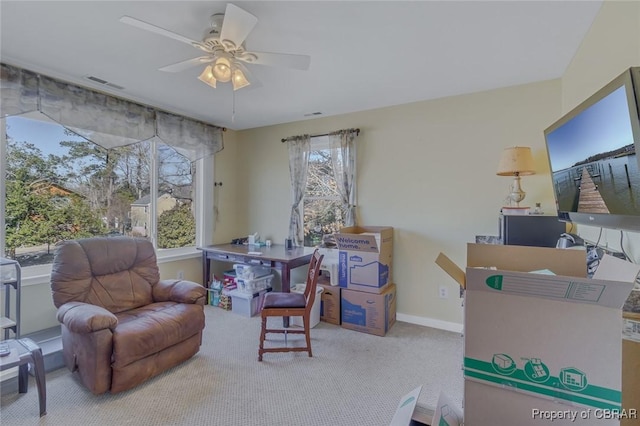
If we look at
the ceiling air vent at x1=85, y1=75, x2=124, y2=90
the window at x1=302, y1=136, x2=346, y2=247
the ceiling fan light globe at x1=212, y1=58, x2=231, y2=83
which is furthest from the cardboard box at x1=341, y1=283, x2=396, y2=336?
the ceiling air vent at x1=85, y1=75, x2=124, y2=90

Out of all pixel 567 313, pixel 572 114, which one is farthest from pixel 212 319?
pixel 572 114

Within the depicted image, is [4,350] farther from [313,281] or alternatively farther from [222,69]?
[222,69]

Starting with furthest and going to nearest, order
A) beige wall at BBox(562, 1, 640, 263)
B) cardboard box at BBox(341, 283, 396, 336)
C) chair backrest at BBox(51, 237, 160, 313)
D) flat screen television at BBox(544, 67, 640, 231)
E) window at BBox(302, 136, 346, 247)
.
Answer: window at BBox(302, 136, 346, 247), cardboard box at BBox(341, 283, 396, 336), chair backrest at BBox(51, 237, 160, 313), beige wall at BBox(562, 1, 640, 263), flat screen television at BBox(544, 67, 640, 231)

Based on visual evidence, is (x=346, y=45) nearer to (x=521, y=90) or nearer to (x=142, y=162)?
(x=521, y=90)

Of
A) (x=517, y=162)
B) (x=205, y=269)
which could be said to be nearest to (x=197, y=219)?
(x=205, y=269)

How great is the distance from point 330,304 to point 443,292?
4.07 feet

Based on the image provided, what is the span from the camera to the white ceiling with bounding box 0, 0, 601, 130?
1.72 m

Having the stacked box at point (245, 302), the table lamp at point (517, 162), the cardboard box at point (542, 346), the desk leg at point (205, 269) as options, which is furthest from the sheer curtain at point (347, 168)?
the cardboard box at point (542, 346)

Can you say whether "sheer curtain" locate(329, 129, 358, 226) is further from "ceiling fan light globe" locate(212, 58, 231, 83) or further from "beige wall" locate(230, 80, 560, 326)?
"ceiling fan light globe" locate(212, 58, 231, 83)

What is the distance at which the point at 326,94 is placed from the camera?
304 centimetres

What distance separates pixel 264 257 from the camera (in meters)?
3.31

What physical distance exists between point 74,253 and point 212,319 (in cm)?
158

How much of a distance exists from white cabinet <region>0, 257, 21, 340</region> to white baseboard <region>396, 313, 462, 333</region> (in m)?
3.39

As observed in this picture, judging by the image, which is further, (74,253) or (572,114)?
(74,253)
